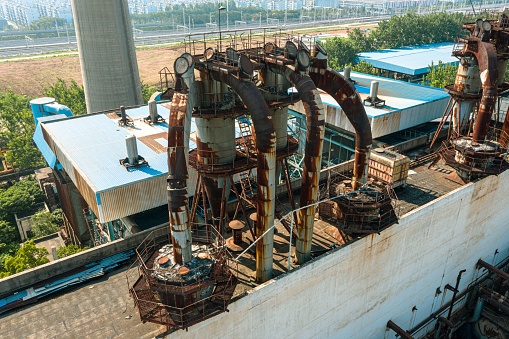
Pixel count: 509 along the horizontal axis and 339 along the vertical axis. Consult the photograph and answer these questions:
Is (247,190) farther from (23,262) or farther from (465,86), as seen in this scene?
(465,86)

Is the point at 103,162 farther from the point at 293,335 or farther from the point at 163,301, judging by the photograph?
the point at 293,335

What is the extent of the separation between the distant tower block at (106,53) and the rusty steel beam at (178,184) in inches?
1376

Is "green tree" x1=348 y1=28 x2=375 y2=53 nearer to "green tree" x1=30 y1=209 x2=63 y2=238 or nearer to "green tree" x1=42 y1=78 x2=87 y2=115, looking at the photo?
"green tree" x1=42 y1=78 x2=87 y2=115

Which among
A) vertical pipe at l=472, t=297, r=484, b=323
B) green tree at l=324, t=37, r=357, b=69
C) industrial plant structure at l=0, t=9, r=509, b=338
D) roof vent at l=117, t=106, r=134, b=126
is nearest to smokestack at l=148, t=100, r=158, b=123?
industrial plant structure at l=0, t=9, r=509, b=338

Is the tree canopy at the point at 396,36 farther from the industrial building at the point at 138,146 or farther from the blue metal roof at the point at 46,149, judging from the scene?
the blue metal roof at the point at 46,149

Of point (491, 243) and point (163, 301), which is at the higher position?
point (163, 301)

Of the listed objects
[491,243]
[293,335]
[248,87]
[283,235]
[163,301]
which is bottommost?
[491,243]

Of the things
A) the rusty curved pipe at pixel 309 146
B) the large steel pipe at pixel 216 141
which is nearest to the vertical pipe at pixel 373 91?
the rusty curved pipe at pixel 309 146

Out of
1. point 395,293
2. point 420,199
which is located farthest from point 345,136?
point 395,293

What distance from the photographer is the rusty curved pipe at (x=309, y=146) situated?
17.8m

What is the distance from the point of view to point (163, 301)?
16.2 metres

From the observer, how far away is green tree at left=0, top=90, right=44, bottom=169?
53562 mm

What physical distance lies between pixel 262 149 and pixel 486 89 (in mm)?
20285

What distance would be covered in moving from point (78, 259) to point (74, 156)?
38.4 ft
